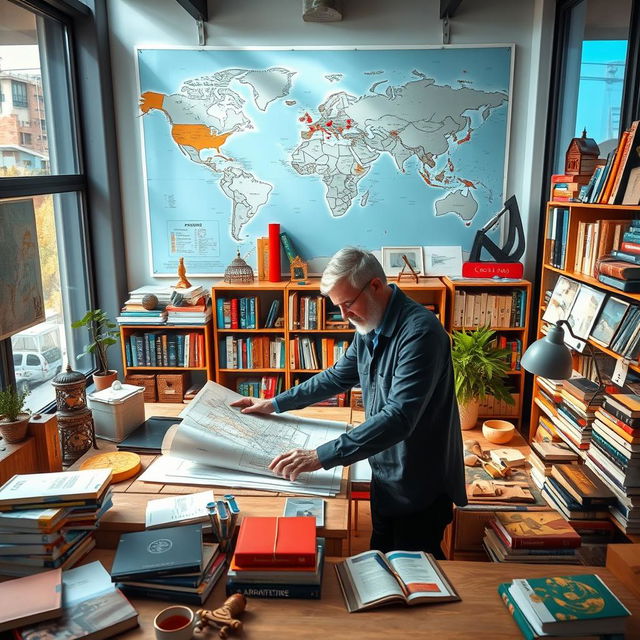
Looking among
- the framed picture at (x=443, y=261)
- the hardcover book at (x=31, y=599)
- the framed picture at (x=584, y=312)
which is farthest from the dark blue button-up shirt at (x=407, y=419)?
the framed picture at (x=443, y=261)

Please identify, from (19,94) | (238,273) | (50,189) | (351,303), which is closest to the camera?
(351,303)

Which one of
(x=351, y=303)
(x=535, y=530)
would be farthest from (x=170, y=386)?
(x=535, y=530)

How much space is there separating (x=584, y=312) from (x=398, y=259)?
1533mm

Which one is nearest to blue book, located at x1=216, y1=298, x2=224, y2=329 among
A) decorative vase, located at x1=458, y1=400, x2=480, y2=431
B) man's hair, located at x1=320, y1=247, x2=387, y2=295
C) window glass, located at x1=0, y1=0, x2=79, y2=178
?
window glass, located at x1=0, y1=0, x2=79, y2=178

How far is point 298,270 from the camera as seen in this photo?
4.22 m

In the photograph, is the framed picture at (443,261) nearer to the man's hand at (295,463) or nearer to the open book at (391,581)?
the man's hand at (295,463)

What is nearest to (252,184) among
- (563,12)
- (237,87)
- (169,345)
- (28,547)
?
(237,87)

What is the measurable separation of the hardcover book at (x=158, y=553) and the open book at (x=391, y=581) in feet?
1.29

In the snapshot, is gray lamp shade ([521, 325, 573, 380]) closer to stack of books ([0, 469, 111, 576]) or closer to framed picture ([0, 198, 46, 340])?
stack of books ([0, 469, 111, 576])

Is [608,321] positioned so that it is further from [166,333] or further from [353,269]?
[166,333]

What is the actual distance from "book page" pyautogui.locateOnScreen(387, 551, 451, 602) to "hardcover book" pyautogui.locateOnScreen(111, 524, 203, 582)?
52 centimetres

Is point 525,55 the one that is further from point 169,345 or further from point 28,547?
point 28,547

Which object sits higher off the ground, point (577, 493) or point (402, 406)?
point (402, 406)

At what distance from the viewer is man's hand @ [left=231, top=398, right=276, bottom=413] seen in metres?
2.25
